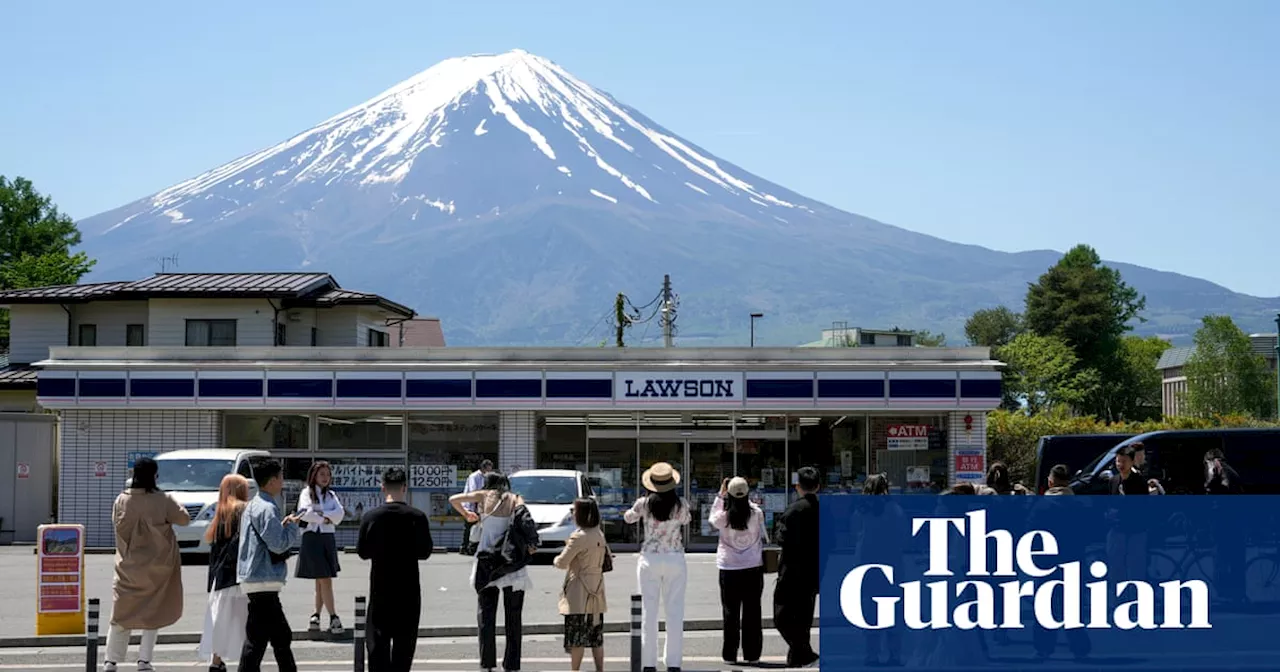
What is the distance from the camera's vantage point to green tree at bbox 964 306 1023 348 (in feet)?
422

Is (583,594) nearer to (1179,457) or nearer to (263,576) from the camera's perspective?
(263,576)

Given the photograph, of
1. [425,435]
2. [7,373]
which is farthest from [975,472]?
[7,373]

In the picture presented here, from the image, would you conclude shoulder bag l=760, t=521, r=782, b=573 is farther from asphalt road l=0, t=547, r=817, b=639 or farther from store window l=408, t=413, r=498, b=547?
store window l=408, t=413, r=498, b=547

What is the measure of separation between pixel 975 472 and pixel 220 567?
73.5 ft

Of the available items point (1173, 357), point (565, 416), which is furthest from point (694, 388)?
point (1173, 357)

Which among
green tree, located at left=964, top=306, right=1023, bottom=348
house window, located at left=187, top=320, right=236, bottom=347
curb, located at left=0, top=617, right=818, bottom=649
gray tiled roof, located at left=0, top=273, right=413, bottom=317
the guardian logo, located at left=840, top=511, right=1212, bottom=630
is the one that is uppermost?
green tree, located at left=964, top=306, right=1023, bottom=348

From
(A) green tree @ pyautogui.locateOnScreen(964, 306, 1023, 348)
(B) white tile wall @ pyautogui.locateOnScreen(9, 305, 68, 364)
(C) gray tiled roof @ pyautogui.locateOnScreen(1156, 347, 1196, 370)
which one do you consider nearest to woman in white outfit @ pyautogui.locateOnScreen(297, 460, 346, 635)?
(B) white tile wall @ pyautogui.locateOnScreen(9, 305, 68, 364)

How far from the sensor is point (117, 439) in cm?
3334

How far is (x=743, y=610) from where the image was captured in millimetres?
14219

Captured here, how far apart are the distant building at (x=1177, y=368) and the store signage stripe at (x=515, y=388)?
344 feet

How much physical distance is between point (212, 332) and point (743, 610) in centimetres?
3061

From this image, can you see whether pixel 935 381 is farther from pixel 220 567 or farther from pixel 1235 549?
pixel 220 567

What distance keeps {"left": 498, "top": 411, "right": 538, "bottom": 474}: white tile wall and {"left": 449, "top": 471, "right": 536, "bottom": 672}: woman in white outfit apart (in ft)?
62.2

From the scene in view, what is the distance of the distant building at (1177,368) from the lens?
130 m
